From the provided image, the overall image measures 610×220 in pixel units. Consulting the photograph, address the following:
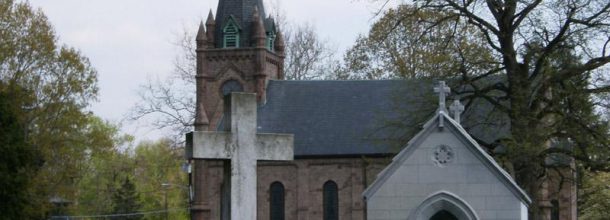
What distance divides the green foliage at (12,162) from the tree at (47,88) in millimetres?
3951

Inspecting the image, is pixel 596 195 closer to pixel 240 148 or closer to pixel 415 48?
pixel 415 48

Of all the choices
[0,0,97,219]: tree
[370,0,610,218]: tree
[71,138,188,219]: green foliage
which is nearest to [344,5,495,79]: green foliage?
[370,0,610,218]: tree

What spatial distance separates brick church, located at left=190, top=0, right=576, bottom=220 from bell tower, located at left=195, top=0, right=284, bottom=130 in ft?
0.15

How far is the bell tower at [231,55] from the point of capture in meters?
52.6

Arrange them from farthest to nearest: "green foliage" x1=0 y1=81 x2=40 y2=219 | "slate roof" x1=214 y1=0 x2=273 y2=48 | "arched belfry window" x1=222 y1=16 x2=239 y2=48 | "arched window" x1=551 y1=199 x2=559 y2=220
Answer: "slate roof" x1=214 y1=0 x2=273 y2=48, "arched belfry window" x1=222 y1=16 x2=239 y2=48, "arched window" x1=551 y1=199 x2=559 y2=220, "green foliage" x1=0 y1=81 x2=40 y2=219

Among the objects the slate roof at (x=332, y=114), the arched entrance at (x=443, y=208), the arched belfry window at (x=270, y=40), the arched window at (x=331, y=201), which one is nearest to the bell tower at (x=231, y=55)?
the arched belfry window at (x=270, y=40)

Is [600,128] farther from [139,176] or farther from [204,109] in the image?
[139,176]

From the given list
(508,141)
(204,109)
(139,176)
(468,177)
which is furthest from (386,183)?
(139,176)

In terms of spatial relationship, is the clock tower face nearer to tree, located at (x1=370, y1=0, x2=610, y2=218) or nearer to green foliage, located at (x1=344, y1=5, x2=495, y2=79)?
green foliage, located at (x1=344, y1=5, x2=495, y2=79)

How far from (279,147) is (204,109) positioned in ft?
114

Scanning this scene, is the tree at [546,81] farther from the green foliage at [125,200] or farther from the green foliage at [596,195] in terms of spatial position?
the green foliage at [125,200]

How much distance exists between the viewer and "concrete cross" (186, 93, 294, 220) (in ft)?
54.6

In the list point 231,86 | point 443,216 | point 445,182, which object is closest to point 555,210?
point 231,86

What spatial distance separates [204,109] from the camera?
51969mm
